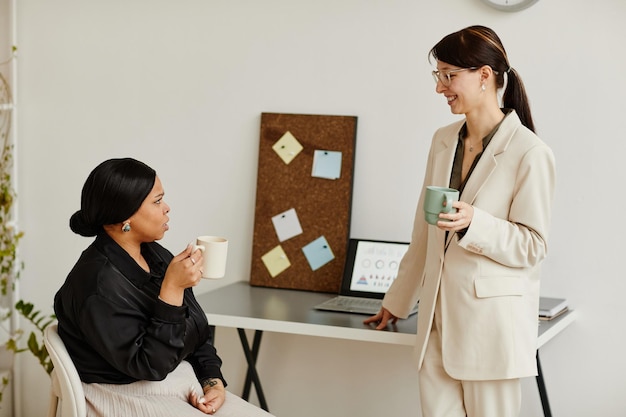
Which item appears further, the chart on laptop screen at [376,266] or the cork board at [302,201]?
the cork board at [302,201]

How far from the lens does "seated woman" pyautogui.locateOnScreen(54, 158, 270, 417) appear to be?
1.79 metres

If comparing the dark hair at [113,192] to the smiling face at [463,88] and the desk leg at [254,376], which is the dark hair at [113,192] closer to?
the smiling face at [463,88]

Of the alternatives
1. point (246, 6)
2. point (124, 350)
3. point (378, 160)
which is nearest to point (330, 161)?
point (378, 160)

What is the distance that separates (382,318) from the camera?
8.14 feet

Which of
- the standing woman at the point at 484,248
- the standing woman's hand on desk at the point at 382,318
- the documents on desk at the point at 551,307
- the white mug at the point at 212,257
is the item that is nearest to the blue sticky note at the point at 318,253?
the standing woman's hand on desk at the point at 382,318

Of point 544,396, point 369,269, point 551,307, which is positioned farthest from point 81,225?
point 544,396

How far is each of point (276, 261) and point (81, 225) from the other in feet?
4.29

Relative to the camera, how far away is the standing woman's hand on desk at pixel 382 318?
247 cm

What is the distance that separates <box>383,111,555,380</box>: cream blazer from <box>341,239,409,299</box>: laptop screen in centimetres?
75

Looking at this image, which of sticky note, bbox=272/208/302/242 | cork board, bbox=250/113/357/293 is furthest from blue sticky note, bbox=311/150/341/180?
sticky note, bbox=272/208/302/242

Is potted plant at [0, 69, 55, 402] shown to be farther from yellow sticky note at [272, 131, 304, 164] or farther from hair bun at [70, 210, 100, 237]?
hair bun at [70, 210, 100, 237]

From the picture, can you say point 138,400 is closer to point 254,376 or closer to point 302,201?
point 254,376

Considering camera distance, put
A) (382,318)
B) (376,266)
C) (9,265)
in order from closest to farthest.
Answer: (382,318) → (376,266) → (9,265)

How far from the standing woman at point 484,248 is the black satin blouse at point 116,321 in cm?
66
